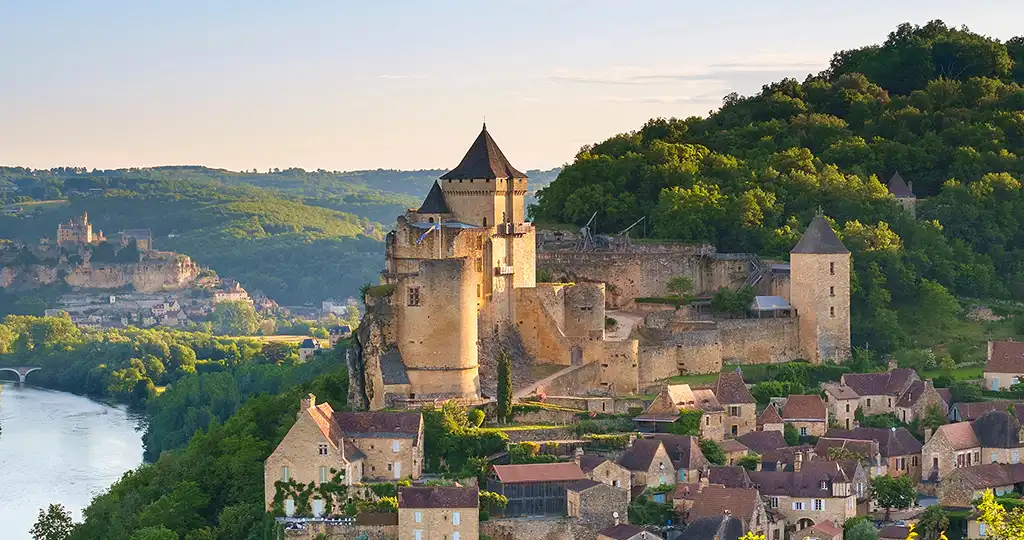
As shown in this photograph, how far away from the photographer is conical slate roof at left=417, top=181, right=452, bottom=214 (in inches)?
2162

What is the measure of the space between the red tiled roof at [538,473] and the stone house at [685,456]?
265 centimetres

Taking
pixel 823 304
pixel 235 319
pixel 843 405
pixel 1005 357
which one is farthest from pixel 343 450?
pixel 235 319

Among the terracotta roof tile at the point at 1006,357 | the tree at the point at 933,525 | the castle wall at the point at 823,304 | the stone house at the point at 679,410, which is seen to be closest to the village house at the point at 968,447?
the tree at the point at 933,525

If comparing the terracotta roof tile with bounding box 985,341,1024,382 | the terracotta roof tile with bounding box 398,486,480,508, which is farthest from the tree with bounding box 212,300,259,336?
the terracotta roof tile with bounding box 398,486,480,508

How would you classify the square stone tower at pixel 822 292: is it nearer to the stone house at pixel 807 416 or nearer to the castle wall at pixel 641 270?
the castle wall at pixel 641 270

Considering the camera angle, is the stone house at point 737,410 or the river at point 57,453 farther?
the river at point 57,453

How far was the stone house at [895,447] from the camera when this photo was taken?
50.7 m

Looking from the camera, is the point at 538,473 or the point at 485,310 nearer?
the point at 538,473

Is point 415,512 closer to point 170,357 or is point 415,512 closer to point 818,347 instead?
point 818,347

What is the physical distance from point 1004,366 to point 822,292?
5985mm

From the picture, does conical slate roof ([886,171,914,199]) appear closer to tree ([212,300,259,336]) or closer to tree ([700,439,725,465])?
tree ([700,439,725,465])

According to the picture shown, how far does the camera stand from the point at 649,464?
48406 mm

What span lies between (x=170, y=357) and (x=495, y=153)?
6872cm

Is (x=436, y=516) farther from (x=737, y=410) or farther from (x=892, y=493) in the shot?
(x=892, y=493)
